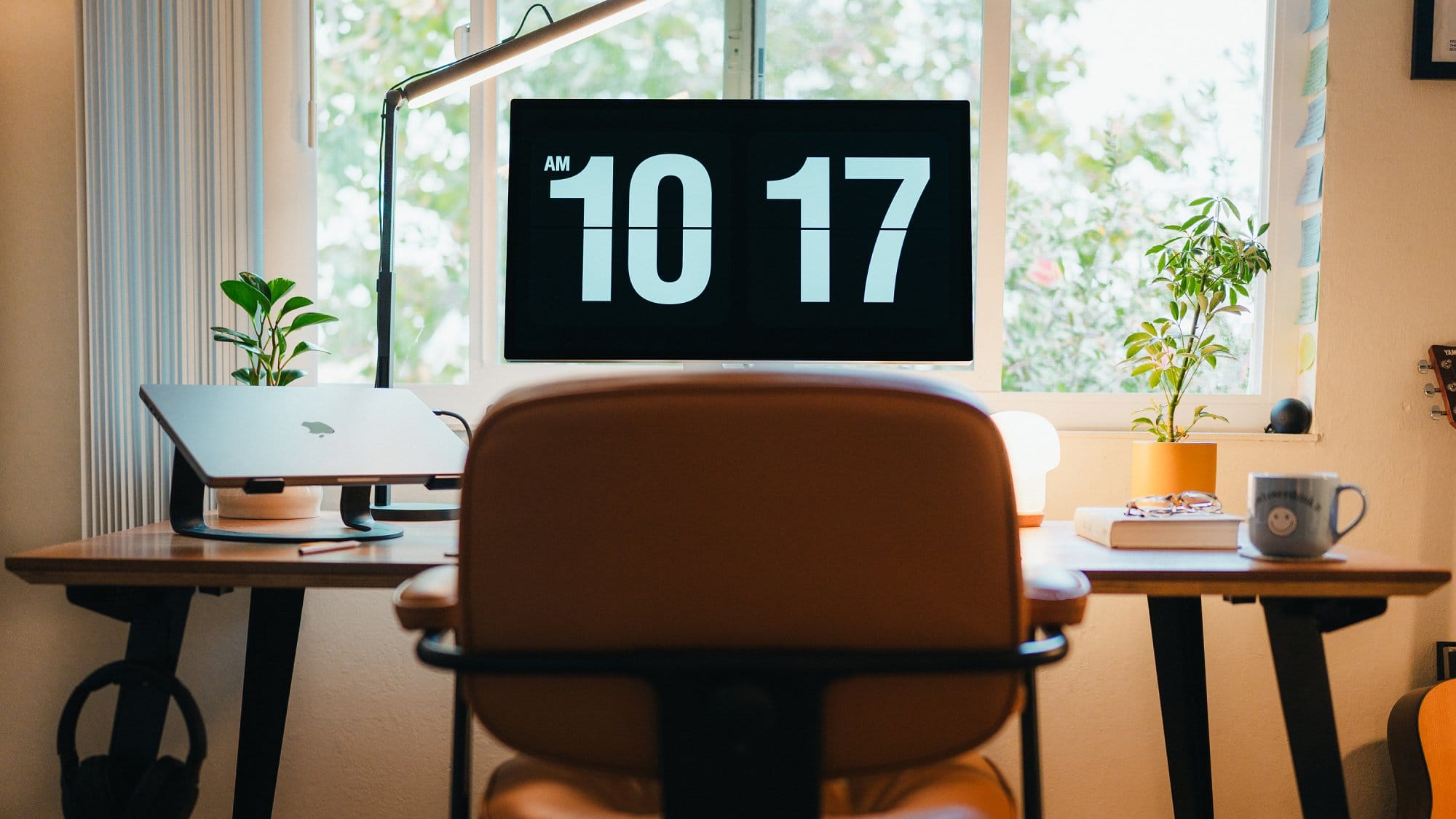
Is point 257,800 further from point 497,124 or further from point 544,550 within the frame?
point 497,124

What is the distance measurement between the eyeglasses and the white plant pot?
1.16 meters

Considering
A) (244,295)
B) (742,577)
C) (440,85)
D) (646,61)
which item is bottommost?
(742,577)

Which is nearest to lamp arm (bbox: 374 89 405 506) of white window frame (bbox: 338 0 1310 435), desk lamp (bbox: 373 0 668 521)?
desk lamp (bbox: 373 0 668 521)

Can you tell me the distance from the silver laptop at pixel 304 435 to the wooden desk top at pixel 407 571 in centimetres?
11

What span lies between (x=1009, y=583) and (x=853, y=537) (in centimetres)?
12

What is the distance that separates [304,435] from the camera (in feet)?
3.97

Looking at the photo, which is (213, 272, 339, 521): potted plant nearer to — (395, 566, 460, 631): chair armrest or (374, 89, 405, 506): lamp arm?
(374, 89, 405, 506): lamp arm

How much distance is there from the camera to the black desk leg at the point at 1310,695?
102cm

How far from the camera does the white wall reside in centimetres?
163

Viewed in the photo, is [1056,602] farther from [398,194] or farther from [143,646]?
[398,194]

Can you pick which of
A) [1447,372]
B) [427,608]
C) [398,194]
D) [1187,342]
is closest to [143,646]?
[427,608]

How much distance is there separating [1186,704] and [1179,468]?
362mm

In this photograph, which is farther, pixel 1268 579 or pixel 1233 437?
pixel 1233 437

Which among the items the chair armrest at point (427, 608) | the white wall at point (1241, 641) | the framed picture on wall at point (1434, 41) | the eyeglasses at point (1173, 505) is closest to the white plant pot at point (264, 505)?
the white wall at point (1241, 641)
